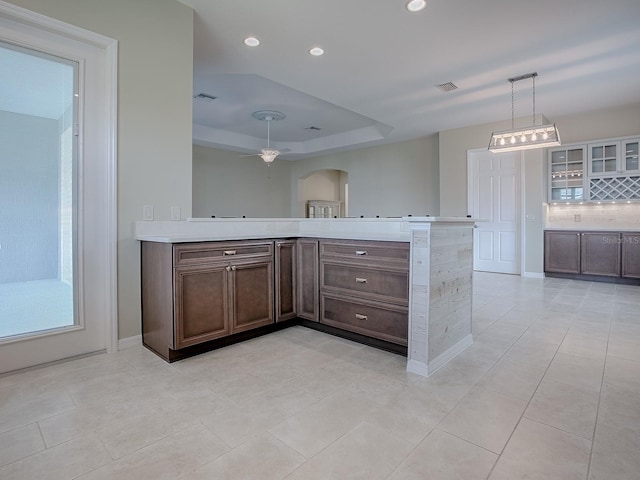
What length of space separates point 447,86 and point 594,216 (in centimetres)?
381

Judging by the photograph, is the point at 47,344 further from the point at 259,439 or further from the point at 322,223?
the point at 322,223

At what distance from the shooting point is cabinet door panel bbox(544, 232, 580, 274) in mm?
5719

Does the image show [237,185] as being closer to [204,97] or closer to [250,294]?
[204,97]

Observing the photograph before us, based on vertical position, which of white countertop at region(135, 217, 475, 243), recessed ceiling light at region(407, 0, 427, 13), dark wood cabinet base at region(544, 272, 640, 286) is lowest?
dark wood cabinet base at region(544, 272, 640, 286)

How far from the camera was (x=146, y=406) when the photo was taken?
1854mm

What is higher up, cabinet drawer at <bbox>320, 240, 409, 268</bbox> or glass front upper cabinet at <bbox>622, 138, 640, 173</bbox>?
glass front upper cabinet at <bbox>622, 138, 640, 173</bbox>

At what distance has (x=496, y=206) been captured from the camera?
6.48 metres

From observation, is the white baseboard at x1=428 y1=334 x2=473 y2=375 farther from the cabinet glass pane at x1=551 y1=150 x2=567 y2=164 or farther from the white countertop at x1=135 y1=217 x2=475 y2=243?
→ the cabinet glass pane at x1=551 y1=150 x2=567 y2=164

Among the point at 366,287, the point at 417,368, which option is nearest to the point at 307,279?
the point at 366,287

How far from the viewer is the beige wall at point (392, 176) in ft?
25.0

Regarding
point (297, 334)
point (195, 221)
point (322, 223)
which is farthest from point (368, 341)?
point (195, 221)

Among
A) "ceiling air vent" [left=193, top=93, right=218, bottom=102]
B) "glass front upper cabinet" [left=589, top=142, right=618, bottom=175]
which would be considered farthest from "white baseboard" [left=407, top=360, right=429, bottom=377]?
"glass front upper cabinet" [left=589, top=142, right=618, bottom=175]

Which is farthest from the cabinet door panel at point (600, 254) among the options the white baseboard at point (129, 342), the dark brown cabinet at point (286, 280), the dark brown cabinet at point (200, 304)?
the white baseboard at point (129, 342)

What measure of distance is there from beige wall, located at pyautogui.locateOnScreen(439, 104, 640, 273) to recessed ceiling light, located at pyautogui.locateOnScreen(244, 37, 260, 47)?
15.5ft
